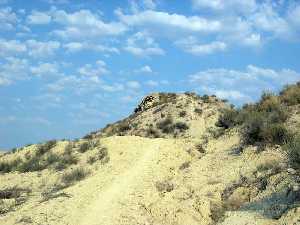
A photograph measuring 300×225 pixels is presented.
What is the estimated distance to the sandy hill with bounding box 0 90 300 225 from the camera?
658 inches

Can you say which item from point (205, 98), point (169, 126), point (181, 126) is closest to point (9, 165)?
point (169, 126)

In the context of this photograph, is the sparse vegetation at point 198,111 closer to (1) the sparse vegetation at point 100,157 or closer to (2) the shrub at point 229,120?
(2) the shrub at point 229,120

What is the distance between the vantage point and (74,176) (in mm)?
24625

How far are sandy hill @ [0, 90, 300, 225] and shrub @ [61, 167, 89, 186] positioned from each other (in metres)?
0.05

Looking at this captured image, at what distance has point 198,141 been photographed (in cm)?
2705

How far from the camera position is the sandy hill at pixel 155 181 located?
16.7m

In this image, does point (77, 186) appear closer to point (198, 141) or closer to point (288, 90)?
point (198, 141)

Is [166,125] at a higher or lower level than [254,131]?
higher

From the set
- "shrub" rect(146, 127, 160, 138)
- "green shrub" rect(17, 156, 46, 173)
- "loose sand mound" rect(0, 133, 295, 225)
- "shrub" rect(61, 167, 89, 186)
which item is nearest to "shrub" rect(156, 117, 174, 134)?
"shrub" rect(146, 127, 160, 138)

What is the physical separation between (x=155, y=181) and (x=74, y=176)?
481 cm

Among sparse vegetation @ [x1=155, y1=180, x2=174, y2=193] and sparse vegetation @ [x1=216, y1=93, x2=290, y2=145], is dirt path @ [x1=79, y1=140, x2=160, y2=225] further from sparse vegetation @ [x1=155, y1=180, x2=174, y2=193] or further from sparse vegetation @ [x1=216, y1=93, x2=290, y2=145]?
sparse vegetation @ [x1=216, y1=93, x2=290, y2=145]

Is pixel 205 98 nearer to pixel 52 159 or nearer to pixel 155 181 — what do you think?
pixel 52 159

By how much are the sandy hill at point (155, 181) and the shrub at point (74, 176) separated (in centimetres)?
5

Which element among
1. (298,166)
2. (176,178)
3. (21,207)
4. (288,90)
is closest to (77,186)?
(21,207)
